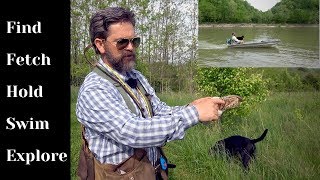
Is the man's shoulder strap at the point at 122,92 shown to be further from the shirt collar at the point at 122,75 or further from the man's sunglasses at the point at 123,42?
the man's sunglasses at the point at 123,42

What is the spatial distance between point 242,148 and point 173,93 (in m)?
0.53

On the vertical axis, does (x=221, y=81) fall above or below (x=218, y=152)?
above

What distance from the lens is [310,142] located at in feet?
7.89

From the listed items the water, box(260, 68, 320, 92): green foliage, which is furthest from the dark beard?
box(260, 68, 320, 92): green foliage

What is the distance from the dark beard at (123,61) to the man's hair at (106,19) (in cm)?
9
